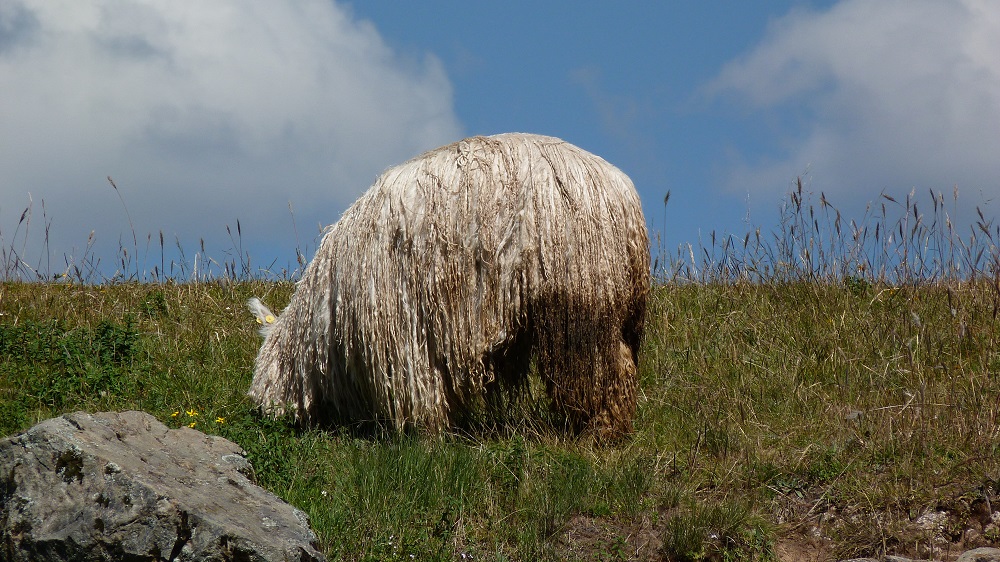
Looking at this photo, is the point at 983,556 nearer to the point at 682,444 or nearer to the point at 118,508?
the point at 682,444

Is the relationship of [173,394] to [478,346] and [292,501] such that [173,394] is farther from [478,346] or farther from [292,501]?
[478,346]

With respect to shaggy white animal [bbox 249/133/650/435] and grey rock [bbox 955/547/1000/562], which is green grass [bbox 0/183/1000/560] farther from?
grey rock [bbox 955/547/1000/562]

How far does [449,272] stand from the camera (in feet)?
18.6

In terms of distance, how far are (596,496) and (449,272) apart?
1559mm

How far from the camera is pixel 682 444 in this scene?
20.5ft

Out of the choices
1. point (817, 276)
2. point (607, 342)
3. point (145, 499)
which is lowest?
point (145, 499)

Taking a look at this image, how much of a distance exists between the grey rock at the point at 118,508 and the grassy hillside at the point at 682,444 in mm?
693

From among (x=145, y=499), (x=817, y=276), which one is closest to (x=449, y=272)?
(x=145, y=499)

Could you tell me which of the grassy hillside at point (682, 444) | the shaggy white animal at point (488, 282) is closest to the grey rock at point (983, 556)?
the grassy hillside at point (682, 444)

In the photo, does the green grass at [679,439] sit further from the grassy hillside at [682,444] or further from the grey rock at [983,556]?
the grey rock at [983,556]

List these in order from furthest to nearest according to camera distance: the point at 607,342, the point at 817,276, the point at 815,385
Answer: the point at 817,276
the point at 815,385
the point at 607,342

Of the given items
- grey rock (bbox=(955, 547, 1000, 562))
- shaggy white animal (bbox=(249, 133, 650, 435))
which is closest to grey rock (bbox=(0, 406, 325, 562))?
shaggy white animal (bbox=(249, 133, 650, 435))

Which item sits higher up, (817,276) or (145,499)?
(817,276)

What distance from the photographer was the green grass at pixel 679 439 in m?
5.29
